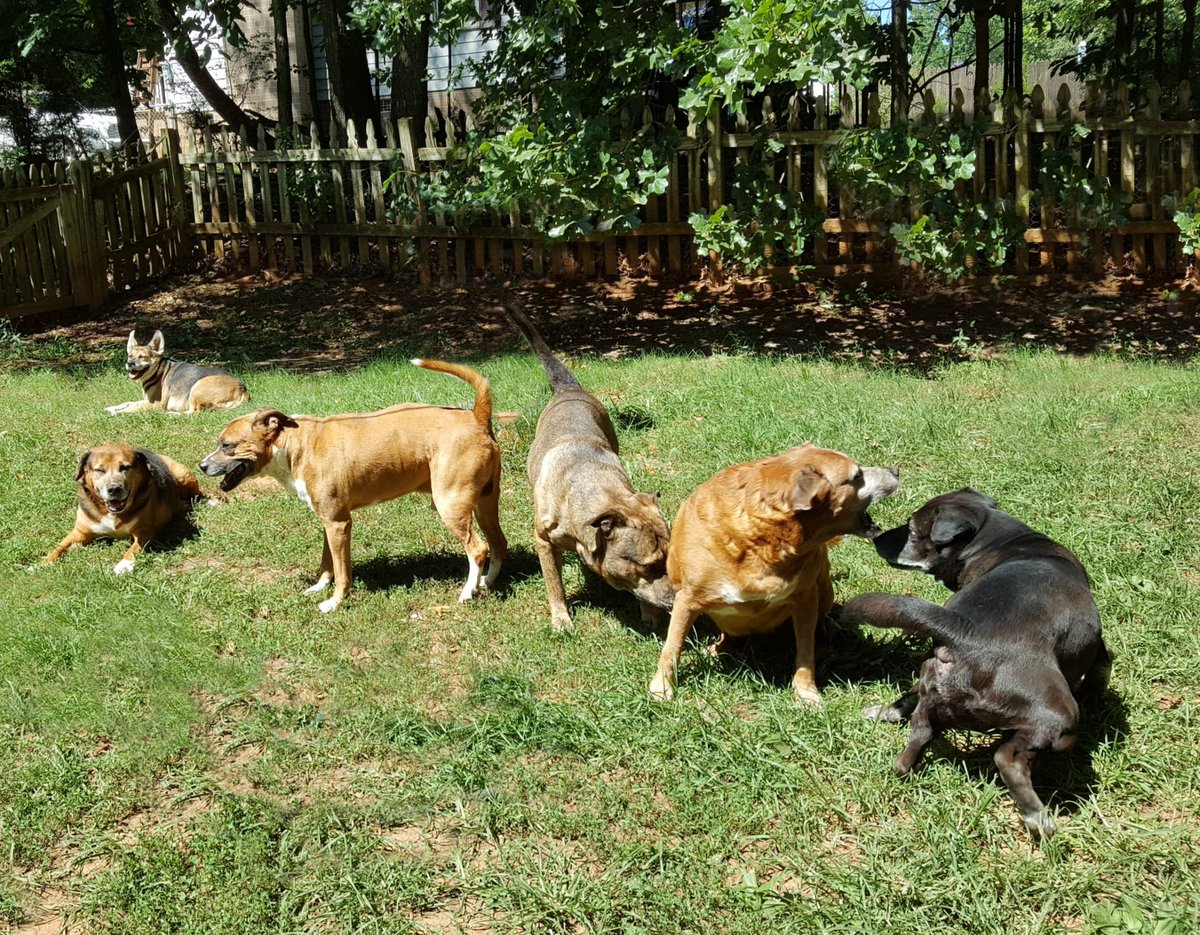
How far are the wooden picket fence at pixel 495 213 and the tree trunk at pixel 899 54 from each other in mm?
540

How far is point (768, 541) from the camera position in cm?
464

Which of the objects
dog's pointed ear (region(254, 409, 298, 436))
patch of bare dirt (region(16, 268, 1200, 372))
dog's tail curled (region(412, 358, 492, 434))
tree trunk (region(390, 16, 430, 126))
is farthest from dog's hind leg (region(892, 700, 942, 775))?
tree trunk (region(390, 16, 430, 126))

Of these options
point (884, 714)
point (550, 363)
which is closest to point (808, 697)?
point (884, 714)

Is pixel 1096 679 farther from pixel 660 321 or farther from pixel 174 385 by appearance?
pixel 174 385

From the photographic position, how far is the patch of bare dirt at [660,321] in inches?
438

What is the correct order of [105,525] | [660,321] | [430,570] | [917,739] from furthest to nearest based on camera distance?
[660,321], [105,525], [430,570], [917,739]

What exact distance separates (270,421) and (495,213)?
8.53m

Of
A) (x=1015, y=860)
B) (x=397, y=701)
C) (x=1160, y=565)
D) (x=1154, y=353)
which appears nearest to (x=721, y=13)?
(x=1154, y=353)

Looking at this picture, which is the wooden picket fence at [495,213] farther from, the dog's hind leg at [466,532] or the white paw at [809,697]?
the white paw at [809,697]

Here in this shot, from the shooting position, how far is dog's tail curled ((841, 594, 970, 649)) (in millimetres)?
4031

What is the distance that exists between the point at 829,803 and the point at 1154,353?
7.60m

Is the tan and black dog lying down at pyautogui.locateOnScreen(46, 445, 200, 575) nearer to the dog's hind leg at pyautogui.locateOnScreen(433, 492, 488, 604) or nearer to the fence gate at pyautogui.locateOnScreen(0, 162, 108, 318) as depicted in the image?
the dog's hind leg at pyautogui.locateOnScreen(433, 492, 488, 604)

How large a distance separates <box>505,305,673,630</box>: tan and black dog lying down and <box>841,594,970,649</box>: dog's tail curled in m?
1.43

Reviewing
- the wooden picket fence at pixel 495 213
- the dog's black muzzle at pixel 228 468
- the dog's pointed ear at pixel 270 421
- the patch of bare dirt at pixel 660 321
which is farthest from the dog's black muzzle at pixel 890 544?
the wooden picket fence at pixel 495 213
